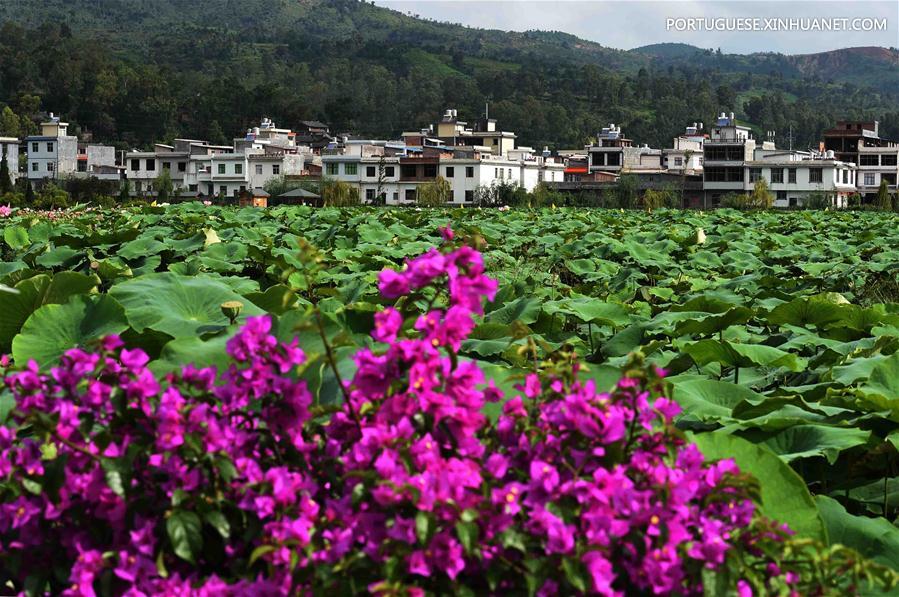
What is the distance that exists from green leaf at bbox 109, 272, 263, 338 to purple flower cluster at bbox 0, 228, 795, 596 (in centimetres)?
123

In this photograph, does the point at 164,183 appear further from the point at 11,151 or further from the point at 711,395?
the point at 711,395


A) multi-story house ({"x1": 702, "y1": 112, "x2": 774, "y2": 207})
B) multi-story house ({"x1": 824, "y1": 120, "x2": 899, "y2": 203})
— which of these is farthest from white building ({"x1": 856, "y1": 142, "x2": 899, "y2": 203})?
multi-story house ({"x1": 702, "y1": 112, "x2": 774, "y2": 207})

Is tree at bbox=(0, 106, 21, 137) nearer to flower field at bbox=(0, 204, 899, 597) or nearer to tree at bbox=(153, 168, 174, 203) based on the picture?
tree at bbox=(153, 168, 174, 203)

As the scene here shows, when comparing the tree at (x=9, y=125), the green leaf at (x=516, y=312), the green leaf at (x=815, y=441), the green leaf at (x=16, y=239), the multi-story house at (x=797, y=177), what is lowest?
the green leaf at (x=815, y=441)

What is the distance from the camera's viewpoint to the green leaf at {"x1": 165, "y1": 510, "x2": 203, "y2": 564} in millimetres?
1592

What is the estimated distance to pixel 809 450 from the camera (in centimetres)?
243

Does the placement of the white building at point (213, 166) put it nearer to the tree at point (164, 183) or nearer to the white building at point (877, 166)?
the tree at point (164, 183)

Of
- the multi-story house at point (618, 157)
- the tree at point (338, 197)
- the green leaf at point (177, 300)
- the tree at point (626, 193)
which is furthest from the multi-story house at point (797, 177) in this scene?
the green leaf at point (177, 300)

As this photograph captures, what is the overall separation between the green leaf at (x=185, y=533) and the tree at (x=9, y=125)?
101 meters

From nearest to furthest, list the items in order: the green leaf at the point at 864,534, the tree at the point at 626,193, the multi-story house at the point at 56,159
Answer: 1. the green leaf at the point at 864,534
2. the tree at the point at 626,193
3. the multi-story house at the point at 56,159

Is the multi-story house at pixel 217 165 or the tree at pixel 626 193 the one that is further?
the multi-story house at pixel 217 165

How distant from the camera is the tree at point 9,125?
95.3 m

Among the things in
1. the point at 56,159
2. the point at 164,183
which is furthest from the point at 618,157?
the point at 56,159

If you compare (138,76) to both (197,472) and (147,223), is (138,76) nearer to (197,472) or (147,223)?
(147,223)
